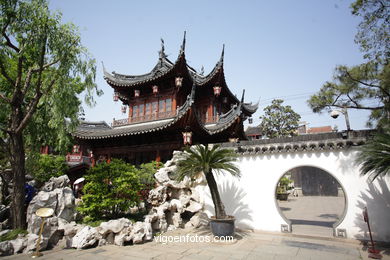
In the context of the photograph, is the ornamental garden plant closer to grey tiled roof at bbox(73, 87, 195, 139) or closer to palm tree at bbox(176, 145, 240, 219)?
palm tree at bbox(176, 145, 240, 219)

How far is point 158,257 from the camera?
5.45m

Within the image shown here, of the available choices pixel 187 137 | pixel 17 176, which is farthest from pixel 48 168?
pixel 187 137

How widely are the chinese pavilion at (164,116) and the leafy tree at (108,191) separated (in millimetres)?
Result: 3844

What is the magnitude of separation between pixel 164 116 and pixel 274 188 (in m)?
8.24

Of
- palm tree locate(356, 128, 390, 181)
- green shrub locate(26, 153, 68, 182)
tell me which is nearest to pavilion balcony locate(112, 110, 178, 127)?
green shrub locate(26, 153, 68, 182)

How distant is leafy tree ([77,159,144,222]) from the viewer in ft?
24.2

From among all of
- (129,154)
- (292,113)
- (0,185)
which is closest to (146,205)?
(129,154)

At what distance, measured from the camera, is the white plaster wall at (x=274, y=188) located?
650 centimetres

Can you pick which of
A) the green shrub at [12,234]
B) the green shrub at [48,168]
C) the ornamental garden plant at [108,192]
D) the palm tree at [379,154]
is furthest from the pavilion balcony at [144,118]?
the palm tree at [379,154]

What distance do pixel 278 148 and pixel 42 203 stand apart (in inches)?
333

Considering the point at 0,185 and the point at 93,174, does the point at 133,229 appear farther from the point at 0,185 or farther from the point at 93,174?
the point at 0,185

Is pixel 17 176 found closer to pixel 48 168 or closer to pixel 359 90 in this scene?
A: pixel 48 168

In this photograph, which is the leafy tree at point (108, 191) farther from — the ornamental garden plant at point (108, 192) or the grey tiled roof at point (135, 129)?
the grey tiled roof at point (135, 129)

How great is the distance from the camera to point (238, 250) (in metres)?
5.96
